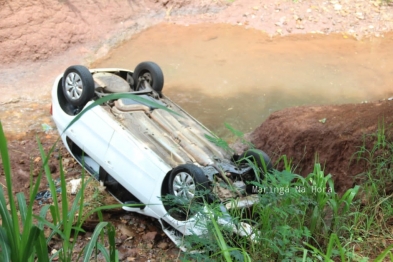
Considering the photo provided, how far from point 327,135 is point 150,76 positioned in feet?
7.26

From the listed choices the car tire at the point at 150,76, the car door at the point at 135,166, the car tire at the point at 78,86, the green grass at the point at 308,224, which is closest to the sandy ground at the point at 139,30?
the car door at the point at 135,166

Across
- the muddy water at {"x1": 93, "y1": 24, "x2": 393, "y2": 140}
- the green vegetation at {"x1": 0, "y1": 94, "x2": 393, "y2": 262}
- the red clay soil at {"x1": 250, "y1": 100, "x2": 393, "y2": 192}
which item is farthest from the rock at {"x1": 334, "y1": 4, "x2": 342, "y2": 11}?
the green vegetation at {"x1": 0, "y1": 94, "x2": 393, "y2": 262}

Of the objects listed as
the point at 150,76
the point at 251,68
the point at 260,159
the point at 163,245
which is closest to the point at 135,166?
the point at 163,245

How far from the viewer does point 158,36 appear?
9.95 m

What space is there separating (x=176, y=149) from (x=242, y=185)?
2.71 ft

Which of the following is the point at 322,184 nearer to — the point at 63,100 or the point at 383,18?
the point at 63,100

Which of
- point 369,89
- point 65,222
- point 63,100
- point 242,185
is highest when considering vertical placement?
point 65,222

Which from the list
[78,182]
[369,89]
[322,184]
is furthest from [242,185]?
[369,89]

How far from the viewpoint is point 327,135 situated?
5.80 meters

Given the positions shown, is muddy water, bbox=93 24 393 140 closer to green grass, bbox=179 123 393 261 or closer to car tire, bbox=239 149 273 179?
car tire, bbox=239 149 273 179

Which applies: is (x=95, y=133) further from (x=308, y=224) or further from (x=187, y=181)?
(x=308, y=224)

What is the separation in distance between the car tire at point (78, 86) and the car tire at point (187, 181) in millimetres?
1584

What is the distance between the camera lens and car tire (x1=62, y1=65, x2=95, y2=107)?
18.9 ft

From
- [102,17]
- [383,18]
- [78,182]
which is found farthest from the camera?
[383,18]
